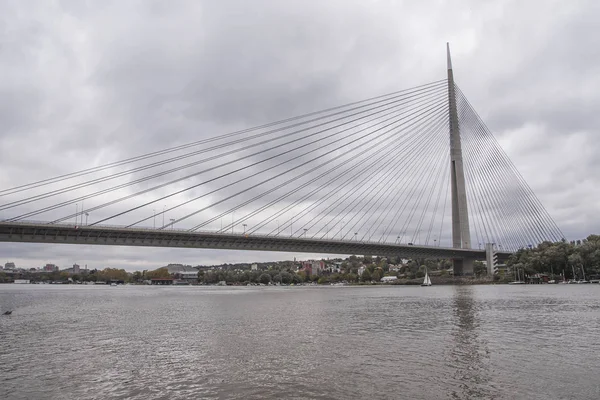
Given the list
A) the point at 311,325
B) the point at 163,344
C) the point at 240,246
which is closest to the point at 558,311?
the point at 311,325

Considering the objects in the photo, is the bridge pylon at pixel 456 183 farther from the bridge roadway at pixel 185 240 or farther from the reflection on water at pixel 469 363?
the reflection on water at pixel 469 363

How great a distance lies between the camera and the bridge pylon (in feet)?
241

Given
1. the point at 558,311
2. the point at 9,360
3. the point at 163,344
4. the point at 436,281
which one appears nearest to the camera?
the point at 9,360

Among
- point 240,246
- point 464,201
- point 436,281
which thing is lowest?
point 436,281

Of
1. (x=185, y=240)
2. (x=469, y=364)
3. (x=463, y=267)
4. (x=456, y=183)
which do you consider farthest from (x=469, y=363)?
(x=463, y=267)

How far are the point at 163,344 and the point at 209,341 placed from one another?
1946 mm

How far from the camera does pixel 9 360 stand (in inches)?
616

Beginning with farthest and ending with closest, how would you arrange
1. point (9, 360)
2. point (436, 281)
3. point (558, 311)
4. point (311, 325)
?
point (436, 281) → point (558, 311) → point (311, 325) → point (9, 360)

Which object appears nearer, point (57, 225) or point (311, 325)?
point (311, 325)

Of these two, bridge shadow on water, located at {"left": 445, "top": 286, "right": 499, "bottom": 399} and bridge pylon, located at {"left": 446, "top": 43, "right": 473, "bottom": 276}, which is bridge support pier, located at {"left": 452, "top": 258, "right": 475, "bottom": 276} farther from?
bridge shadow on water, located at {"left": 445, "top": 286, "right": 499, "bottom": 399}

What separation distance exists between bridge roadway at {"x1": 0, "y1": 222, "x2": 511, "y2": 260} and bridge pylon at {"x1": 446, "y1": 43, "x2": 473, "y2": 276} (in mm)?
2942

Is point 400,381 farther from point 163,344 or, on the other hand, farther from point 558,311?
point 558,311

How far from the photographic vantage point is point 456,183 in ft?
262

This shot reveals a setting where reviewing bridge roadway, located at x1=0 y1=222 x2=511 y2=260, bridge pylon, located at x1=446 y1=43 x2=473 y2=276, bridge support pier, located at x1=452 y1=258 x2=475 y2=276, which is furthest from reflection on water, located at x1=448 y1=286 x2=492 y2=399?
bridge support pier, located at x1=452 y1=258 x2=475 y2=276
